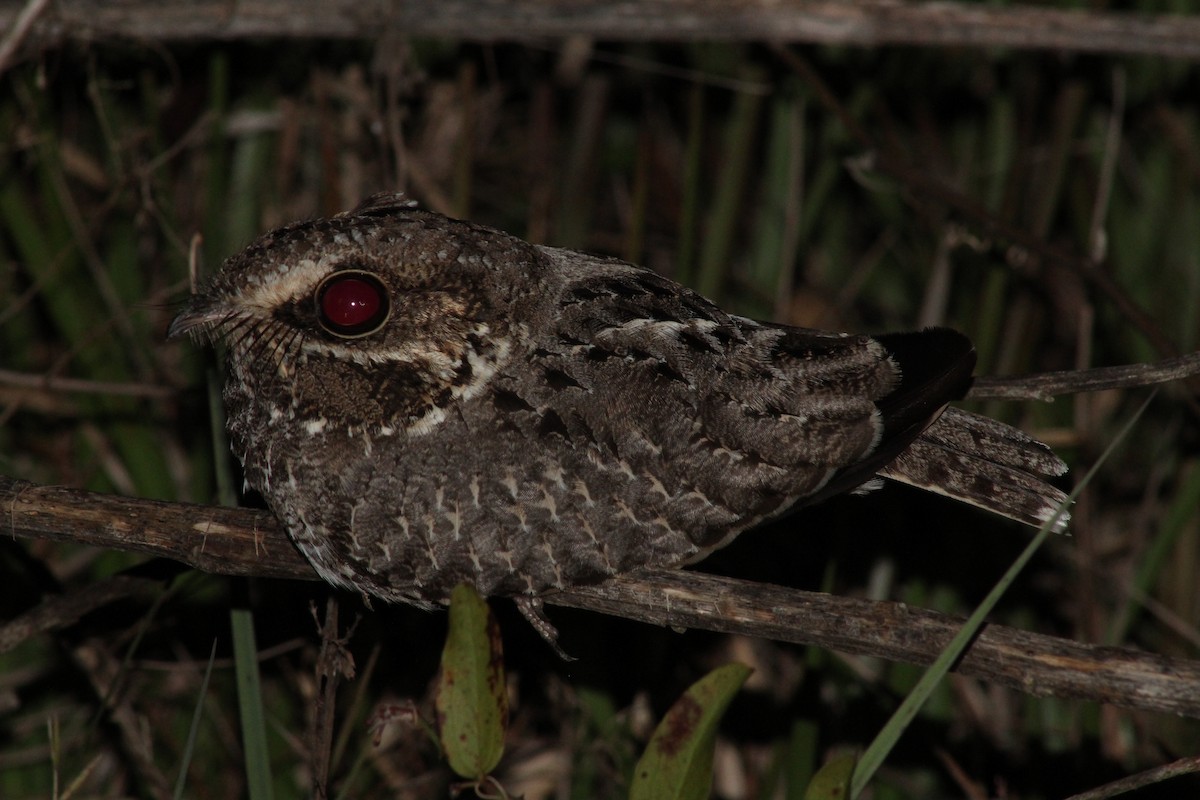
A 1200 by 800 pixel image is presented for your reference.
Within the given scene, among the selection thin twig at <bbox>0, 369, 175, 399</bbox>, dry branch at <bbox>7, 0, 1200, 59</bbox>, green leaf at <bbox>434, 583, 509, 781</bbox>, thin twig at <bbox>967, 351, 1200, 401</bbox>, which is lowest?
green leaf at <bbox>434, 583, 509, 781</bbox>

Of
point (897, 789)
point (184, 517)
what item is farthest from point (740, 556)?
point (184, 517)

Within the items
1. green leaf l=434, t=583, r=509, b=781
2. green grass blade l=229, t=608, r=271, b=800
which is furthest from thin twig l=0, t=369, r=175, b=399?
green leaf l=434, t=583, r=509, b=781

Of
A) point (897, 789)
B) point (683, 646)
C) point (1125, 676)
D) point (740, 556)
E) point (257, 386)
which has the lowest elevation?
point (897, 789)

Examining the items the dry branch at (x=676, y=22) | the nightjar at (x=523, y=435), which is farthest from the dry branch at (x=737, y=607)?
the dry branch at (x=676, y=22)

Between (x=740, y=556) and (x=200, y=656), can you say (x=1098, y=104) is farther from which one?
(x=200, y=656)

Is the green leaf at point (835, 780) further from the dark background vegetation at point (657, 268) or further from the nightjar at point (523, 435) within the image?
the dark background vegetation at point (657, 268)

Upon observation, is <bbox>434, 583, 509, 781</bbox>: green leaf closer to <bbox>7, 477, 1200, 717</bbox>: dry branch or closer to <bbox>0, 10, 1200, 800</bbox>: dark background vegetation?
<bbox>7, 477, 1200, 717</bbox>: dry branch
